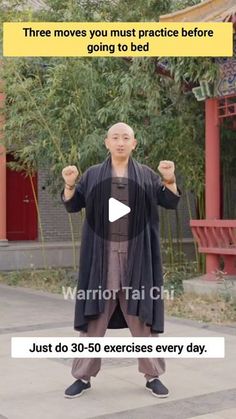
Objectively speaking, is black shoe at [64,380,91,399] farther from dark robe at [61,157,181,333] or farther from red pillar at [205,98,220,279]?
red pillar at [205,98,220,279]

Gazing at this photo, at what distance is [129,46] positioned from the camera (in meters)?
6.00

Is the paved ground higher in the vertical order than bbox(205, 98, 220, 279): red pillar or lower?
lower

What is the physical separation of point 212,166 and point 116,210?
14.5 feet

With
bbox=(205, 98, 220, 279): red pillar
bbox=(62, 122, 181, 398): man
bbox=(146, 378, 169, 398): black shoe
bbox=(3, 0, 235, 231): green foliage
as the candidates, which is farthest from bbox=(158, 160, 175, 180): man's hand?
bbox=(3, 0, 235, 231): green foliage

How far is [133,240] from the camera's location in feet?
13.8

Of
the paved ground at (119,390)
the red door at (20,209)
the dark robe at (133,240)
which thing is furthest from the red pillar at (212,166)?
the red door at (20,209)

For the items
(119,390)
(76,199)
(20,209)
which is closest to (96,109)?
(20,209)

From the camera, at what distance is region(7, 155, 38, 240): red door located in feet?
45.9

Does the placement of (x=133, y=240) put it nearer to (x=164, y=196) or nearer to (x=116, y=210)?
(x=116, y=210)

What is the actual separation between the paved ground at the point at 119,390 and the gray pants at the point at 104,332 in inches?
7.2

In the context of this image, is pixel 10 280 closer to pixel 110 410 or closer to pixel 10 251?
pixel 10 251

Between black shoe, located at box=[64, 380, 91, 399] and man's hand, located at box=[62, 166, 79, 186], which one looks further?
black shoe, located at box=[64, 380, 91, 399]

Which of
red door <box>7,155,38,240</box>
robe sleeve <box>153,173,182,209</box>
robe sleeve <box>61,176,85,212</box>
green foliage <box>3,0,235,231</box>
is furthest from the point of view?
red door <box>7,155,38,240</box>

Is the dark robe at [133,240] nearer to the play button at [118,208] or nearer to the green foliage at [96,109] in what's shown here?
the play button at [118,208]
